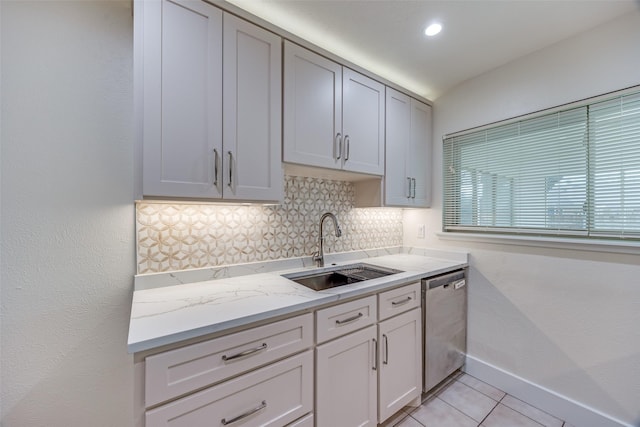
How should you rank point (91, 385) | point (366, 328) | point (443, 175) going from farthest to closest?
point (443, 175), point (366, 328), point (91, 385)

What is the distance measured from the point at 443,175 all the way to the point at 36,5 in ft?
8.82

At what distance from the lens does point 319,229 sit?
Answer: 1.85 m

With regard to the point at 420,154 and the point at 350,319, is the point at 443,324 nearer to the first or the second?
the point at 350,319

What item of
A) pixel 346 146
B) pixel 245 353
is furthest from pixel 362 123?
pixel 245 353

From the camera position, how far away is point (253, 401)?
1.00m

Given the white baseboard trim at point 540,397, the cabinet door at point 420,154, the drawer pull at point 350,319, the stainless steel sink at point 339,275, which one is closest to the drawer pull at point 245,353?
the drawer pull at point 350,319

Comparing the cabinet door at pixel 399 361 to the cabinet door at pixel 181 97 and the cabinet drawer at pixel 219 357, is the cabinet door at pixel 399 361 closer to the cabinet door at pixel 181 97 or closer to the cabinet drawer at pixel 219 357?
the cabinet drawer at pixel 219 357

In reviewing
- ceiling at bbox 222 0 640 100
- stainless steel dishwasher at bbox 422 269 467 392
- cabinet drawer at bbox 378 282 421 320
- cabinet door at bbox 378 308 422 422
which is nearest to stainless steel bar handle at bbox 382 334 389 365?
cabinet door at bbox 378 308 422 422

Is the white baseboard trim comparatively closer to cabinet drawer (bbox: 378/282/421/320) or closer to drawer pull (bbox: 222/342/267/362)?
cabinet drawer (bbox: 378/282/421/320)

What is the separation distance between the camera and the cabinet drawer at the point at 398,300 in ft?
4.78

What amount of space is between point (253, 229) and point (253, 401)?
36.4 inches

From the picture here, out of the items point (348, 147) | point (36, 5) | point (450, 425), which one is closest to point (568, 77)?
point (348, 147)

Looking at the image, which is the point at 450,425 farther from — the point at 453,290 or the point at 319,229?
the point at 319,229

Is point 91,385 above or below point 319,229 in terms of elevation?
below
